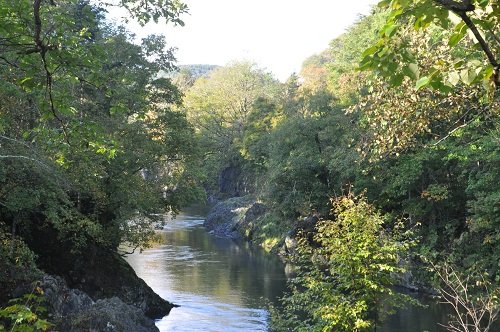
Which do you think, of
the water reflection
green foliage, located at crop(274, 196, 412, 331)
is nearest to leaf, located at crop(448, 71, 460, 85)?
green foliage, located at crop(274, 196, 412, 331)

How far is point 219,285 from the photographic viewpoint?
86.6 ft

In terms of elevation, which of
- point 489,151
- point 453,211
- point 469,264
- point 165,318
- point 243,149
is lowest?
point 165,318

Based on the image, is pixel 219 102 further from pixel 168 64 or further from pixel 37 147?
pixel 37 147

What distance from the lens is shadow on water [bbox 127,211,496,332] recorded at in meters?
20.5

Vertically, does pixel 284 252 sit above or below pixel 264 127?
below

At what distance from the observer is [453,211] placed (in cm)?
2744

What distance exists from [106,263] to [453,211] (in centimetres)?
1747

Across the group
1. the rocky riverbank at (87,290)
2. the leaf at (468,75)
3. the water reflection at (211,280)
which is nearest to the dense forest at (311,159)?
the leaf at (468,75)

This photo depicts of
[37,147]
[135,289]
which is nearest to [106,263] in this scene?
[135,289]

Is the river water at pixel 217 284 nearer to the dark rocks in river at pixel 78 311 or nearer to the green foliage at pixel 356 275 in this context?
the dark rocks in river at pixel 78 311

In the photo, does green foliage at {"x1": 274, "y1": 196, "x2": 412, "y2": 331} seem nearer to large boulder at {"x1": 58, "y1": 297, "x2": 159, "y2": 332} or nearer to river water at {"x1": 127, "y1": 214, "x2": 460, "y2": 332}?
large boulder at {"x1": 58, "y1": 297, "x2": 159, "y2": 332}

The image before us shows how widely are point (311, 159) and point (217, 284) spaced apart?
10848 millimetres

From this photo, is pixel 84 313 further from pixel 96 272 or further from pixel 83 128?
pixel 83 128

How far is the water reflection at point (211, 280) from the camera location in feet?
68.8
